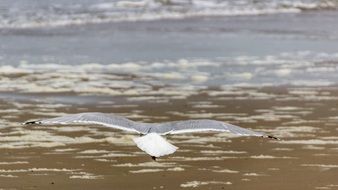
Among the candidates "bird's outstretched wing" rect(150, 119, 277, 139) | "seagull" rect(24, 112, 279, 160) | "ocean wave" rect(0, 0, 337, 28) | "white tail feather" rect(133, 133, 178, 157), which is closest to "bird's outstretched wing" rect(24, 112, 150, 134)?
"seagull" rect(24, 112, 279, 160)

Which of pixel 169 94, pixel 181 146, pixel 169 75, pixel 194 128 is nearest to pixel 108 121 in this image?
pixel 194 128

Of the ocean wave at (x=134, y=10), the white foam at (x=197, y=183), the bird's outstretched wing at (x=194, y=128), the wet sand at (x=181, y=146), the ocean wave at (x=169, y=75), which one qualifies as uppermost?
the ocean wave at (x=134, y=10)

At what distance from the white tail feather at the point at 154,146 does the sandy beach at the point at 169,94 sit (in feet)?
5.58

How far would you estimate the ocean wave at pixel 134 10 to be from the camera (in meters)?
24.3

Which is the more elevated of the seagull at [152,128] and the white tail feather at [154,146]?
the seagull at [152,128]

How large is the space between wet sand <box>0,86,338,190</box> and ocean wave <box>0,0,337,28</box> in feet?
34.8

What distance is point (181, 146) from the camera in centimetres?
1012

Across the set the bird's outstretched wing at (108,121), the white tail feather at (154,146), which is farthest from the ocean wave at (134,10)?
the white tail feather at (154,146)

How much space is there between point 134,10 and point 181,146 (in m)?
17.2

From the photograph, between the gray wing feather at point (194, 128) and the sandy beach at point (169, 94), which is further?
the sandy beach at point (169, 94)

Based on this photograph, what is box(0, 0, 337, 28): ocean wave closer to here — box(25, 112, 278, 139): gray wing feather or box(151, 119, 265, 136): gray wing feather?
box(25, 112, 278, 139): gray wing feather

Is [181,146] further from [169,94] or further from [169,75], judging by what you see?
[169,75]

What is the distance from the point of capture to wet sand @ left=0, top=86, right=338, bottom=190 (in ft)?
28.6

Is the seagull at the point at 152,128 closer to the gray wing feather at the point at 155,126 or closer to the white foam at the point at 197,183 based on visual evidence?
the gray wing feather at the point at 155,126
